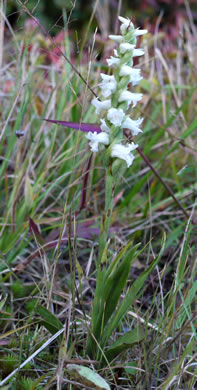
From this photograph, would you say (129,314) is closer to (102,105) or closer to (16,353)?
(16,353)

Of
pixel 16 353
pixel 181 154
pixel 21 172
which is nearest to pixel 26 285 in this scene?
pixel 16 353

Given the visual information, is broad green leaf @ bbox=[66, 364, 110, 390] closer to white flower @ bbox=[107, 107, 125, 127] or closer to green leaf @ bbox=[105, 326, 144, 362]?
green leaf @ bbox=[105, 326, 144, 362]

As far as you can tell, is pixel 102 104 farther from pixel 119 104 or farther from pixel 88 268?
pixel 88 268

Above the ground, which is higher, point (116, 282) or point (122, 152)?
point (122, 152)

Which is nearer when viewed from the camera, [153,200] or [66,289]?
[66,289]

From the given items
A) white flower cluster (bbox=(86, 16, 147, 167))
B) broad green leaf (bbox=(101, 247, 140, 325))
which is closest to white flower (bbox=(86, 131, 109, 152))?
white flower cluster (bbox=(86, 16, 147, 167))

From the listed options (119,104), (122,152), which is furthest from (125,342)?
(119,104)
